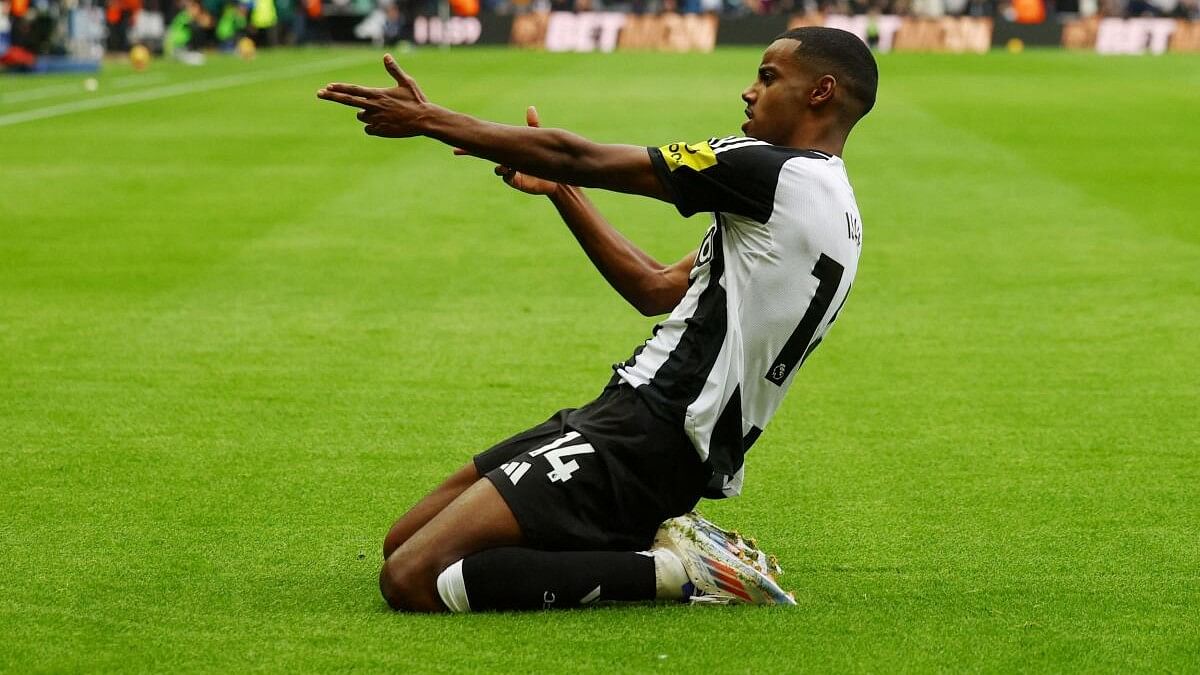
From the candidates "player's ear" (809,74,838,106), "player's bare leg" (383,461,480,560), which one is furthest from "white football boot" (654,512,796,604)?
"player's ear" (809,74,838,106)

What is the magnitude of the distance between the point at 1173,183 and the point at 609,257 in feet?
45.2

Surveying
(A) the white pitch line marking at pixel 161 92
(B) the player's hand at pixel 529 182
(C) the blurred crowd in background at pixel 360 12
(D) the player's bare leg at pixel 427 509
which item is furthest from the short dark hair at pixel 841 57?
(C) the blurred crowd in background at pixel 360 12

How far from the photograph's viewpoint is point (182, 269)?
12844mm

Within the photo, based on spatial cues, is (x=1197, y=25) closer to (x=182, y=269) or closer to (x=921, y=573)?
(x=182, y=269)

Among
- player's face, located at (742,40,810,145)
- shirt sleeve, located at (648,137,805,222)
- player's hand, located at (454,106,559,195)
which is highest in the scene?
player's face, located at (742,40,810,145)

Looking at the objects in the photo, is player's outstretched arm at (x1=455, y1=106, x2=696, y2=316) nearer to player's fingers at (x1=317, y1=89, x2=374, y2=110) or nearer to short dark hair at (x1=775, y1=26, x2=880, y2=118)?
short dark hair at (x1=775, y1=26, x2=880, y2=118)

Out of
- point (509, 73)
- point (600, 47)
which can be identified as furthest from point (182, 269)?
point (600, 47)

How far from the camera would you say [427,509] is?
19.0 feet

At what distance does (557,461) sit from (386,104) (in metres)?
1.21

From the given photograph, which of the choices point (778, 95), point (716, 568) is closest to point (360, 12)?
point (778, 95)

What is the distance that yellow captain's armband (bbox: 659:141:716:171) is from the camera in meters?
5.01

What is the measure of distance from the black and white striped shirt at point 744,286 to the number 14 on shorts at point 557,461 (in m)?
0.25

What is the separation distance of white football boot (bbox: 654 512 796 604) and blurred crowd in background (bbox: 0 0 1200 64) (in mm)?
39100

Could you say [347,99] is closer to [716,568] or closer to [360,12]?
[716,568]
